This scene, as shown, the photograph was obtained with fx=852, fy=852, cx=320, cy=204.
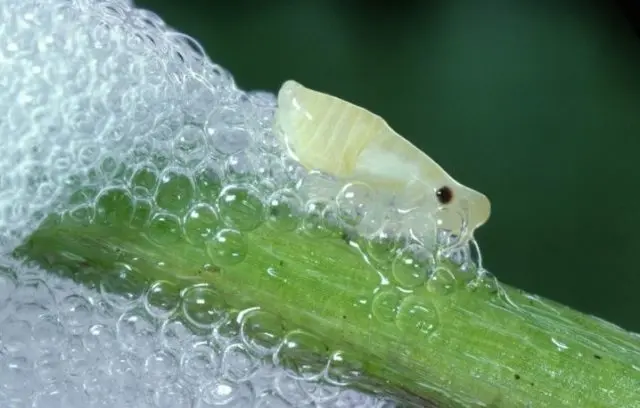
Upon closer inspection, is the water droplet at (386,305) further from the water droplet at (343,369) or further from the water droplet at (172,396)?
the water droplet at (172,396)

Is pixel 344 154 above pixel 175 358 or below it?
above

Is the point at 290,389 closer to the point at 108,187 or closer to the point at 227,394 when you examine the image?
the point at 227,394

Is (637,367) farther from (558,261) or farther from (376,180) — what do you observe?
(558,261)

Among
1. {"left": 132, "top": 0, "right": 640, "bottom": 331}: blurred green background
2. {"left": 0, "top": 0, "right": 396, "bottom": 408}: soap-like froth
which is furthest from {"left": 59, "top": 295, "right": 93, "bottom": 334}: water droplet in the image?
{"left": 132, "top": 0, "right": 640, "bottom": 331}: blurred green background

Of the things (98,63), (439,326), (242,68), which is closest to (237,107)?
(98,63)

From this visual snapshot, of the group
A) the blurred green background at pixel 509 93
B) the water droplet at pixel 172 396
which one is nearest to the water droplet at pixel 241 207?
the water droplet at pixel 172 396

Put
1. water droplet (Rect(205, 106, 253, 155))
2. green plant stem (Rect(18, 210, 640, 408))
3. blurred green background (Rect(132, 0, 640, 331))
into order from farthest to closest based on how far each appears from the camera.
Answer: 1. blurred green background (Rect(132, 0, 640, 331))
2. water droplet (Rect(205, 106, 253, 155))
3. green plant stem (Rect(18, 210, 640, 408))

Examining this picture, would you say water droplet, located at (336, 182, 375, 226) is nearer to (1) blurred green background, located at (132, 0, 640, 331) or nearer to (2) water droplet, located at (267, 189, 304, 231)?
(2) water droplet, located at (267, 189, 304, 231)

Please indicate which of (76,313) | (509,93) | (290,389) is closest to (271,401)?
(290,389)
